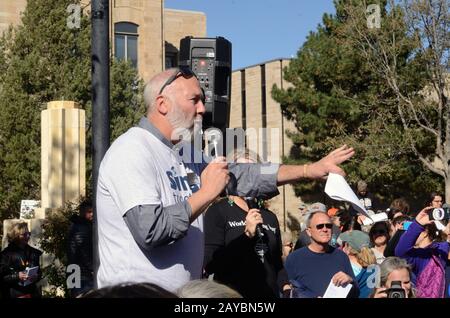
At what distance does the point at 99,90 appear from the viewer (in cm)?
488

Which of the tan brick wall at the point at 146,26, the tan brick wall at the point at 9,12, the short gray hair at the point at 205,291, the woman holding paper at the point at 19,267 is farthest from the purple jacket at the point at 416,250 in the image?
the tan brick wall at the point at 146,26

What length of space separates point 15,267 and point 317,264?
431 cm

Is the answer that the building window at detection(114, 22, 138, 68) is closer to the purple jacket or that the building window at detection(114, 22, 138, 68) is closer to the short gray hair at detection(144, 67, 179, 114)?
the purple jacket

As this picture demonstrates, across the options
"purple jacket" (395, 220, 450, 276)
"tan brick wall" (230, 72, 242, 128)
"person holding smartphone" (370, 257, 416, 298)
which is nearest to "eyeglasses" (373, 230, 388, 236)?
"purple jacket" (395, 220, 450, 276)

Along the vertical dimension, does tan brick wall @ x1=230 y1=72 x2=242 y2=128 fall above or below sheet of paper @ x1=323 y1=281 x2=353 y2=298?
above

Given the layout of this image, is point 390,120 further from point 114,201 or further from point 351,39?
point 114,201

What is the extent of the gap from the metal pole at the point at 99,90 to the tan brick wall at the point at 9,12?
25.6m

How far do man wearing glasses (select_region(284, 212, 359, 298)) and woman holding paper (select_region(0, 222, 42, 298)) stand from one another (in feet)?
12.0

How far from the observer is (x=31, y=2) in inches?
974

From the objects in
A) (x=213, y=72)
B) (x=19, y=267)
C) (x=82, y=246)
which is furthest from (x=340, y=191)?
(x=19, y=267)

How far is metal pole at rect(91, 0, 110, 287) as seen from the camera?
16.0 feet

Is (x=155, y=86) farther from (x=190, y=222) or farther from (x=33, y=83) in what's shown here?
(x=33, y=83)

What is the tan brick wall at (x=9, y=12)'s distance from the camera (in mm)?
29484
